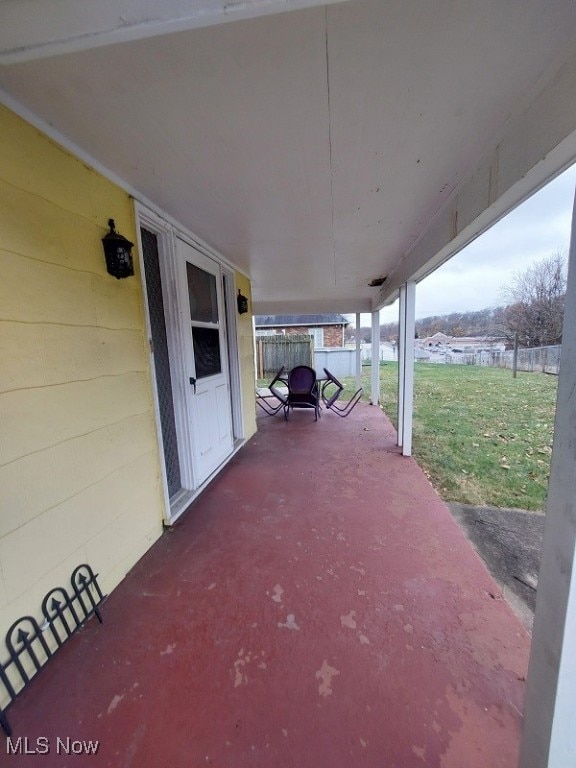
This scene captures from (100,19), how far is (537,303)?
2.14m

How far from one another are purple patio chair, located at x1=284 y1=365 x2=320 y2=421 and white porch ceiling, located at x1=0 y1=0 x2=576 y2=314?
3641 millimetres

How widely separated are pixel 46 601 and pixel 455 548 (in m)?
2.22

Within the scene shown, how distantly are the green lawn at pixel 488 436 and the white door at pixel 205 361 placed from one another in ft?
7.36

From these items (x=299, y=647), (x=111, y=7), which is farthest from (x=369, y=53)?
(x=299, y=647)

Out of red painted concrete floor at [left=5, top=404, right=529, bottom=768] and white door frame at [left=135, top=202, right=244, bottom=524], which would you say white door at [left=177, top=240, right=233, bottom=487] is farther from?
red painted concrete floor at [left=5, top=404, right=529, bottom=768]

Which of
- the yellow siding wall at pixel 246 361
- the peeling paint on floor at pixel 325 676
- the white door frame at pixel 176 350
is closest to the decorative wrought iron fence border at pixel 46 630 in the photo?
the white door frame at pixel 176 350

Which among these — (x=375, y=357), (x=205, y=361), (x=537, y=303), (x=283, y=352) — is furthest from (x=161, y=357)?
(x=283, y=352)

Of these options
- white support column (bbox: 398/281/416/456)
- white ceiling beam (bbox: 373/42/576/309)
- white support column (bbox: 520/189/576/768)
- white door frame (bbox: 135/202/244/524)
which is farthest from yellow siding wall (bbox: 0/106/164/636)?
white support column (bbox: 398/281/416/456)

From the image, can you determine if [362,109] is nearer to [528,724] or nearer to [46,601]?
[528,724]

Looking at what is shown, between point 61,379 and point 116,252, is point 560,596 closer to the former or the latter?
point 61,379

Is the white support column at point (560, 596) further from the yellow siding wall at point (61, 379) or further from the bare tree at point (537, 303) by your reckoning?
the yellow siding wall at point (61, 379)

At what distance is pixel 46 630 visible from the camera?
126cm

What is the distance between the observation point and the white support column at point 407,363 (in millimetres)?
3182

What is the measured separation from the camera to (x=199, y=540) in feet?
6.69
